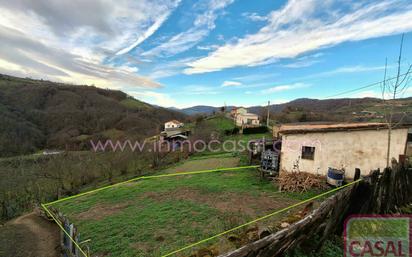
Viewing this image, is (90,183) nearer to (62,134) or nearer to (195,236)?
(195,236)

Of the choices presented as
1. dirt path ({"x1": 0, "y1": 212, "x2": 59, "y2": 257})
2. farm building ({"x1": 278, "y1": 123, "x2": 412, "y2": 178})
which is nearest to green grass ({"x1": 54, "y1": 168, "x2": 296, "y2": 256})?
dirt path ({"x1": 0, "y1": 212, "x2": 59, "y2": 257})

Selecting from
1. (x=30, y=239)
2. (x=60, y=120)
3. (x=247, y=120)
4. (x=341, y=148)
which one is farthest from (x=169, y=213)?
(x=60, y=120)

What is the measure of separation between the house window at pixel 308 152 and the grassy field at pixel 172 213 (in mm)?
2122

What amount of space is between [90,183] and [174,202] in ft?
44.4

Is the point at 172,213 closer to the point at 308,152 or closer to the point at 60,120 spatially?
the point at 308,152

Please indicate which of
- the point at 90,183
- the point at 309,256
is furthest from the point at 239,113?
the point at 309,256

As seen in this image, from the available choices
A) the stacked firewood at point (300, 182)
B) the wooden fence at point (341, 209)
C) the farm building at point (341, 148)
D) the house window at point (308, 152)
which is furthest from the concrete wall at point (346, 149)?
the wooden fence at point (341, 209)

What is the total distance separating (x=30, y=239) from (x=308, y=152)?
12.2m

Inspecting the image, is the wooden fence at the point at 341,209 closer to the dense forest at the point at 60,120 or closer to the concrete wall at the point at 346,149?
the concrete wall at the point at 346,149

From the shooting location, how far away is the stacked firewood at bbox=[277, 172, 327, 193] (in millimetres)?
9523

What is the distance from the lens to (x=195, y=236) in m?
6.13

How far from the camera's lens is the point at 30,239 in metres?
8.20

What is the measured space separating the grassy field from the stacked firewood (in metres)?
0.60

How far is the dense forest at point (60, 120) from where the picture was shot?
117 ft
